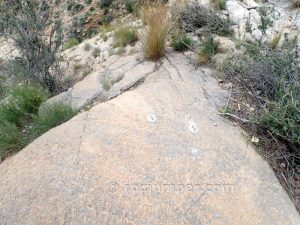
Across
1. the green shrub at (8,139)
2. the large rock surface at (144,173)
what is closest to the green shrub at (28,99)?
the green shrub at (8,139)

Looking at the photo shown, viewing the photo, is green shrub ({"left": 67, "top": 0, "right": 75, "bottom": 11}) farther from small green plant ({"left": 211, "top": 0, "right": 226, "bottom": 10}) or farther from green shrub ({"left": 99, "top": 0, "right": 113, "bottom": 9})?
small green plant ({"left": 211, "top": 0, "right": 226, "bottom": 10})

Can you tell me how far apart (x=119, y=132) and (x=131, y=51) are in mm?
2006

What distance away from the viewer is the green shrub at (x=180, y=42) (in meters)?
4.05

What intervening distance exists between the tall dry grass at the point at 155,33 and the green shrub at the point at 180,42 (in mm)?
174

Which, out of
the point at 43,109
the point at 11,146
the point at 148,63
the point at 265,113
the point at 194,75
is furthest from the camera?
the point at 148,63

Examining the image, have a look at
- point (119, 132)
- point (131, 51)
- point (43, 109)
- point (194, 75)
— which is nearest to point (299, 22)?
point (194, 75)

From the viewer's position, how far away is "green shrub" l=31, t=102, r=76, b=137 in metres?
3.01

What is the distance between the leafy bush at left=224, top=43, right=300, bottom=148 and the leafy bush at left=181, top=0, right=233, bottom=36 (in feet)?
2.94

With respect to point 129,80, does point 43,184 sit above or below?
above

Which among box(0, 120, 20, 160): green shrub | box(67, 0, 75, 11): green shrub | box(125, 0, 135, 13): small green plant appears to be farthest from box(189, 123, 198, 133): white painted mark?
box(67, 0, 75, 11): green shrub

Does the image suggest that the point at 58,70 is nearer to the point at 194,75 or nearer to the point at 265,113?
the point at 194,75

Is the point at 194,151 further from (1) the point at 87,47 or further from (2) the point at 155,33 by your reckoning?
(1) the point at 87,47

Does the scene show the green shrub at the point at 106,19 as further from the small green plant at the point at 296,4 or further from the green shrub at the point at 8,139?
the green shrub at the point at 8,139

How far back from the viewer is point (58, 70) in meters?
4.35
